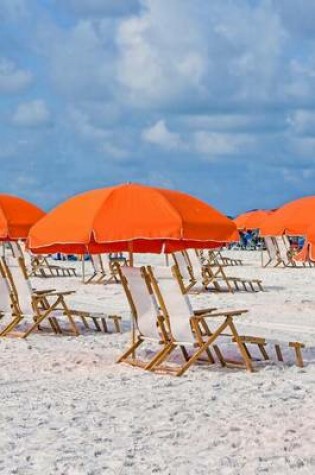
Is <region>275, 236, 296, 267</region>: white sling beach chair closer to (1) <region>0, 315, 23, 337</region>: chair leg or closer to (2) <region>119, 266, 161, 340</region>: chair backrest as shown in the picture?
(1) <region>0, 315, 23, 337</region>: chair leg

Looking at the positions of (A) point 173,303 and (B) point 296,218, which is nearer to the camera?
(A) point 173,303

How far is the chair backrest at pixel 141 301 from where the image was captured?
326 inches

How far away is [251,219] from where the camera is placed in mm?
35031

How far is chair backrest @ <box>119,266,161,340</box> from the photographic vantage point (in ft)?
27.1

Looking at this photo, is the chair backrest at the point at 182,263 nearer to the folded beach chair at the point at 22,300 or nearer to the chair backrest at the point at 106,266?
the chair backrest at the point at 106,266

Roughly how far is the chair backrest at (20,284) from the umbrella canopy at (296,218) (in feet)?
18.5

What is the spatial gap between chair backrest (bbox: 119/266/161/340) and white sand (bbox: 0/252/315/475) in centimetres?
42

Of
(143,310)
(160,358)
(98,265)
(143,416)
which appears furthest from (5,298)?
(98,265)

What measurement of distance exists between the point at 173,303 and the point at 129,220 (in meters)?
1.00

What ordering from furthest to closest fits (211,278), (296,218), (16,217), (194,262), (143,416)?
(194,262)
(211,278)
(296,218)
(16,217)
(143,416)

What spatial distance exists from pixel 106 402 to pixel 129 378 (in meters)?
1.16

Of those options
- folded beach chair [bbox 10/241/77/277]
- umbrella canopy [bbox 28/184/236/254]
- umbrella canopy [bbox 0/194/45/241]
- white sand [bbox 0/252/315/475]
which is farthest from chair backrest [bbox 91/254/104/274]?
umbrella canopy [bbox 28/184/236/254]

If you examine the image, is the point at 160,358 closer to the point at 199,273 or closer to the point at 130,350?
the point at 130,350

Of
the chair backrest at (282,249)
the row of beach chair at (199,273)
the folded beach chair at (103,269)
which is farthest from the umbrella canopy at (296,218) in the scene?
the chair backrest at (282,249)
